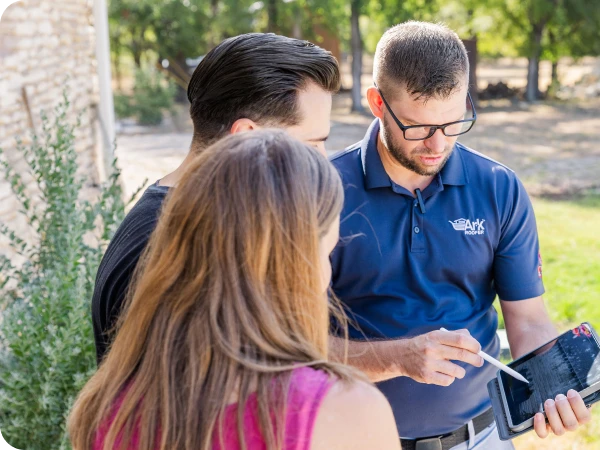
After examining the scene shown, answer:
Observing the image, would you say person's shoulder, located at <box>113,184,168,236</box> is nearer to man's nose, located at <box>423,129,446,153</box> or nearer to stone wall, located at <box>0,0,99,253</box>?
man's nose, located at <box>423,129,446,153</box>

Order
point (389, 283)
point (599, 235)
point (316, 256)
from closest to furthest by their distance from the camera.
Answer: point (316, 256), point (389, 283), point (599, 235)

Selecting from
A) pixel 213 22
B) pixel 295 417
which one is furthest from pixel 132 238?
pixel 213 22

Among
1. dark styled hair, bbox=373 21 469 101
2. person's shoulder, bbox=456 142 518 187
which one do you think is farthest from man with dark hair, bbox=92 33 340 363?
person's shoulder, bbox=456 142 518 187

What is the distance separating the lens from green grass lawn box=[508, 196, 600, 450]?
12.9 feet

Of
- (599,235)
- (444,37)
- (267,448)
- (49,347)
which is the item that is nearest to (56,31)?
(49,347)

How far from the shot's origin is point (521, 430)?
1832 mm

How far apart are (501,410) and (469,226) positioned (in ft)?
1.86

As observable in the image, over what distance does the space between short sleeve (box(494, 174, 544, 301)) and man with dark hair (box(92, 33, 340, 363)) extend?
68 centimetres

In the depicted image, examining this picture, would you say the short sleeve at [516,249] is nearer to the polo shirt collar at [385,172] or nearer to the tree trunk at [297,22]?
the polo shirt collar at [385,172]

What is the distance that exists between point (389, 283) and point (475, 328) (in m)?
0.32

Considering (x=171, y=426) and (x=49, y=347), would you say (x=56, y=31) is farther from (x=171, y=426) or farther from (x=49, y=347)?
(x=171, y=426)

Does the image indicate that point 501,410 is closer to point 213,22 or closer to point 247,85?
point 247,85

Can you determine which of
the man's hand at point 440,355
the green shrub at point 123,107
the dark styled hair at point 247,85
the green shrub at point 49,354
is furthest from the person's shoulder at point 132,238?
the green shrub at point 123,107

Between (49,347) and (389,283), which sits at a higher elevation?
(389,283)
